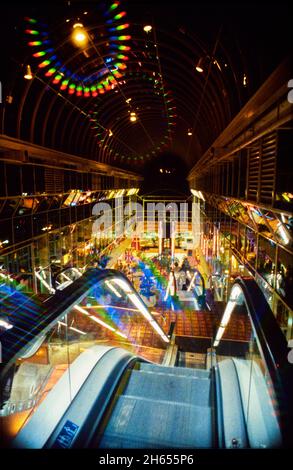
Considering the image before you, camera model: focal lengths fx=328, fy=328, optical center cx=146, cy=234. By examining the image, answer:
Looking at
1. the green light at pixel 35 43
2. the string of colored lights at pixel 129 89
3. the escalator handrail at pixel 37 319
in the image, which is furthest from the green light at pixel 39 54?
the escalator handrail at pixel 37 319

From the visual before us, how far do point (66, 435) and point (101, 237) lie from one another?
16.3 m

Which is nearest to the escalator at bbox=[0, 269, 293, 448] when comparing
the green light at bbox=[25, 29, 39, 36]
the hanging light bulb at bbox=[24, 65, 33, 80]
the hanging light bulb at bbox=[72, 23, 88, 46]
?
the hanging light bulb at bbox=[24, 65, 33, 80]

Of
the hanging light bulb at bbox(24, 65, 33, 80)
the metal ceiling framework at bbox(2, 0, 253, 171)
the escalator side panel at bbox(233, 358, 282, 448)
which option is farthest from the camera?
the metal ceiling framework at bbox(2, 0, 253, 171)

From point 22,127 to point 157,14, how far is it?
190 inches

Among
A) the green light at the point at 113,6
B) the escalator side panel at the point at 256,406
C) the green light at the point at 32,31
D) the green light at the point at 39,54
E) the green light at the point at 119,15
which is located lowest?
the escalator side panel at the point at 256,406

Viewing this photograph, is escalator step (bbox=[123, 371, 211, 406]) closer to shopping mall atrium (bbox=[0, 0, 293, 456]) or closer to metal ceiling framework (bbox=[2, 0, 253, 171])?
shopping mall atrium (bbox=[0, 0, 293, 456])

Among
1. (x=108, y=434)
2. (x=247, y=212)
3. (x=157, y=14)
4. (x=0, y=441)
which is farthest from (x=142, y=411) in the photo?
(x=157, y=14)

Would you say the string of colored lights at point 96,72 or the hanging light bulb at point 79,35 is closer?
the string of colored lights at point 96,72

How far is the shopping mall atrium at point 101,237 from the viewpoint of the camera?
11.1 feet

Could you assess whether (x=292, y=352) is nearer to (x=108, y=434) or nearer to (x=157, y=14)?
(x=108, y=434)

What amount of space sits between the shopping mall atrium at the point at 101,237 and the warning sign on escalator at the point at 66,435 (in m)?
0.02

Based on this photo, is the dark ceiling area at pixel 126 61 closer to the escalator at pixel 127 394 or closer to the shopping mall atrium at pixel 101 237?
the shopping mall atrium at pixel 101 237

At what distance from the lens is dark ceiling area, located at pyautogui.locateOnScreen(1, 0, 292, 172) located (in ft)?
17.2
